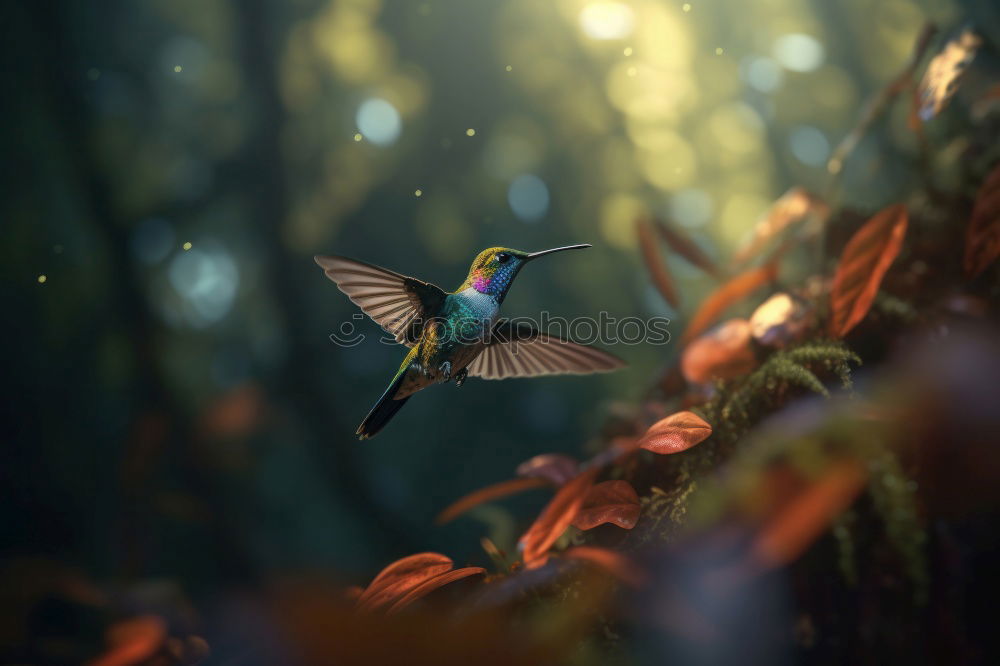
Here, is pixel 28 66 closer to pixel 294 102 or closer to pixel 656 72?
pixel 294 102

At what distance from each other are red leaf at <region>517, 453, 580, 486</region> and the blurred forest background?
116 centimetres

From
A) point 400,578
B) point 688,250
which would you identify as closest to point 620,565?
point 400,578

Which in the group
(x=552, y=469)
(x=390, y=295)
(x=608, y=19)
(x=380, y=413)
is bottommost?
(x=552, y=469)

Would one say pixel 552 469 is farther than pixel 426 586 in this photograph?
Yes

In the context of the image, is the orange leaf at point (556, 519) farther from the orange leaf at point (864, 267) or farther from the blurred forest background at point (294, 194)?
the blurred forest background at point (294, 194)

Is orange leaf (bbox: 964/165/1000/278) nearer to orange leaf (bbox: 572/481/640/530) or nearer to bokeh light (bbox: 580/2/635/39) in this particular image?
orange leaf (bbox: 572/481/640/530)

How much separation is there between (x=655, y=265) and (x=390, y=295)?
0.38 m

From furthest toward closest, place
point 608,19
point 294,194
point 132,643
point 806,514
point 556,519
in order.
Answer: point 294,194
point 608,19
point 132,643
point 556,519
point 806,514

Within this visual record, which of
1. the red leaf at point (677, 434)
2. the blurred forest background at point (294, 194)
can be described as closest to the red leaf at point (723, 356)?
the red leaf at point (677, 434)

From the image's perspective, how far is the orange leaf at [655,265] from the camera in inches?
30.9

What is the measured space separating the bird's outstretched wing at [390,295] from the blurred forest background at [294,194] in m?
1.19

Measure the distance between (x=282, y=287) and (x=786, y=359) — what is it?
163 cm

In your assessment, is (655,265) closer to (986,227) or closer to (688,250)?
(688,250)

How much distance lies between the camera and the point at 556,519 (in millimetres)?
438
